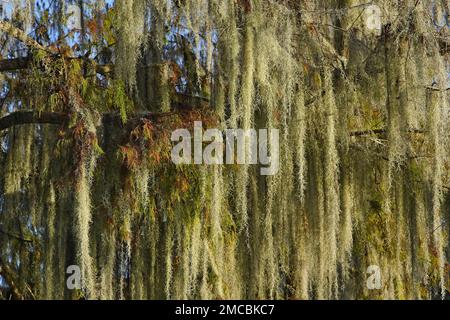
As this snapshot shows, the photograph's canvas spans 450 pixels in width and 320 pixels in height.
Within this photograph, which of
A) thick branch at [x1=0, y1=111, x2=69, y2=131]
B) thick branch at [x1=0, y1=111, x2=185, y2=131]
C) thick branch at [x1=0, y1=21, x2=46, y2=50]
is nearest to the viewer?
thick branch at [x1=0, y1=111, x2=185, y2=131]

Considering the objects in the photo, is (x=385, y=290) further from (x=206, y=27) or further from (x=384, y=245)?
(x=206, y=27)

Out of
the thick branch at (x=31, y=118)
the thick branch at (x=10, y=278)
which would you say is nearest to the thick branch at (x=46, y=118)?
the thick branch at (x=31, y=118)

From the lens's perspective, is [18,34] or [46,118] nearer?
[46,118]

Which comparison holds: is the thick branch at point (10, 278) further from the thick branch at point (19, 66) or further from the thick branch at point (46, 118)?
the thick branch at point (19, 66)

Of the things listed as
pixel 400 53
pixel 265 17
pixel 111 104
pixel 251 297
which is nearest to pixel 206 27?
pixel 265 17

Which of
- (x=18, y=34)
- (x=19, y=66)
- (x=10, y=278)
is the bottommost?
(x=10, y=278)

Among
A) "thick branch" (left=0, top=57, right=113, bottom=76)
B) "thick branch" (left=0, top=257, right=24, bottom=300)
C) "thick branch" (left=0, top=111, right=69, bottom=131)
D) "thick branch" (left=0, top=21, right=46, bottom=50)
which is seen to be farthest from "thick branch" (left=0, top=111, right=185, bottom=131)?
"thick branch" (left=0, top=257, right=24, bottom=300)

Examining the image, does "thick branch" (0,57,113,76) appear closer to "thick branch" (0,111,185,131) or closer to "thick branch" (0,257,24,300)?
"thick branch" (0,111,185,131)

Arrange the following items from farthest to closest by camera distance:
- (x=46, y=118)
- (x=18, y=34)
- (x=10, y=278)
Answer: (x=10, y=278)
(x=18, y=34)
(x=46, y=118)

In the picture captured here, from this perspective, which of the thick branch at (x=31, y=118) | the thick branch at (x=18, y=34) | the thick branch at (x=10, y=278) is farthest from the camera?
the thick branch at (x=10, y=278)

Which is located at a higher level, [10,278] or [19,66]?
[19,66]

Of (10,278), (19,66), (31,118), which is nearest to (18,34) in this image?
→ (19,66)

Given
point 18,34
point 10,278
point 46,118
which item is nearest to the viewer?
point 46,118

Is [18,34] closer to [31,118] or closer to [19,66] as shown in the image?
[19,66]
